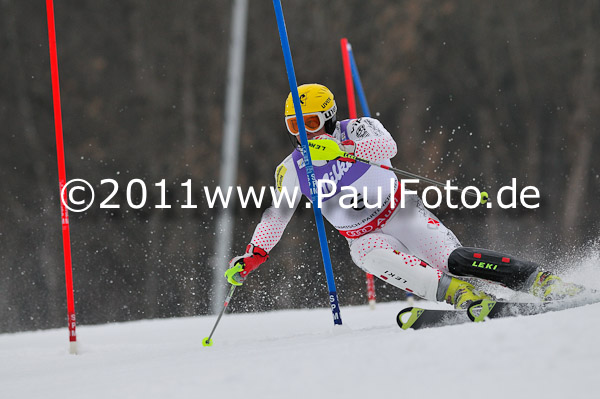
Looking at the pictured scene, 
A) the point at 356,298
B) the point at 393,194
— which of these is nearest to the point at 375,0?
the point at 356,298

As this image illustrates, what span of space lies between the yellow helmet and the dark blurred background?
8338 millimetres

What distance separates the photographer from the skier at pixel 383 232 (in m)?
3.64

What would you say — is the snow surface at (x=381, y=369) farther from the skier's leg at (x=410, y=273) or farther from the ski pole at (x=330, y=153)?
the ski pole at (x=330, y=153)

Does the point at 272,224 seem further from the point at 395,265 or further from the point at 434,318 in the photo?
the point at 434,318

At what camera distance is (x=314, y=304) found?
37.3 feet

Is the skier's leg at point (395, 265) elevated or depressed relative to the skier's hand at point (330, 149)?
depressed

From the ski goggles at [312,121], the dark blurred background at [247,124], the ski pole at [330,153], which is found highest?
the ski goggles at [312,121]

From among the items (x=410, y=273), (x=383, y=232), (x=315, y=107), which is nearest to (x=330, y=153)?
(x=315, y=107)

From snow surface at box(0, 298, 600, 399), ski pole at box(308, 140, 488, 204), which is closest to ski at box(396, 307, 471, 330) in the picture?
snow surface at box(0, 298, 600, 399)

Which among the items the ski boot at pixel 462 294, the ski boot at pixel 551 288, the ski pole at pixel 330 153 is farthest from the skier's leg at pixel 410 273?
the ski pole at pixel 330 153

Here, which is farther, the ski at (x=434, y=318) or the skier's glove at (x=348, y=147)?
the skier's glove at (x=348, y=147)

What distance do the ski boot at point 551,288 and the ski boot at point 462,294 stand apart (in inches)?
8.3

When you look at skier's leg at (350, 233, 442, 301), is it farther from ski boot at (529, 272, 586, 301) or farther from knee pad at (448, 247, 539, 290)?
ski boot at (529, 272, 586, 301)

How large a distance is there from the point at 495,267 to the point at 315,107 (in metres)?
1.24
